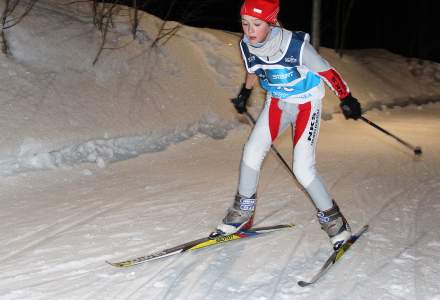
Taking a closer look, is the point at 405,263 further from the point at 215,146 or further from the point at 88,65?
the point at 88,65

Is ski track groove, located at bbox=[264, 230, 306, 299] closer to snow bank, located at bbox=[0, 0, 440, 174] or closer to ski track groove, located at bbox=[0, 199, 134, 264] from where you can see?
ski track groove, located at bbox=[0, 199, 134, 264]

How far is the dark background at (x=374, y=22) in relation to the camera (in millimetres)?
28031

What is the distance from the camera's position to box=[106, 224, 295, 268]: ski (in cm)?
358

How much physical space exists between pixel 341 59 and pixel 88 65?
1013cm

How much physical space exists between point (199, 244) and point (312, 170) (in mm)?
1003

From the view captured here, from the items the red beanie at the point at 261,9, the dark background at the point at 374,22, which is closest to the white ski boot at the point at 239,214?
the red beanie at the point at 261,9

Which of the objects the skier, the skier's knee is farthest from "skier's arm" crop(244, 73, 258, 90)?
the skier's knee

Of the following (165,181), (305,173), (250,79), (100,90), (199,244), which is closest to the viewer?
(305,173)

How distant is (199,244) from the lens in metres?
3.89

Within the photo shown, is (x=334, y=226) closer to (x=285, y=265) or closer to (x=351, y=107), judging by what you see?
(x=285, y=265)

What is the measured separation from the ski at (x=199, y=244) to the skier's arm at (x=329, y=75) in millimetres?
1202

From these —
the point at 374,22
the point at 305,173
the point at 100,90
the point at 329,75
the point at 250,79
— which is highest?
the point at 329,75

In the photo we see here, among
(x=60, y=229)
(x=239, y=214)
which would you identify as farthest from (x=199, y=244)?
(x=60, y=229)

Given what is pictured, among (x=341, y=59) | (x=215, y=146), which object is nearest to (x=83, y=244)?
(x=215, y=146)
